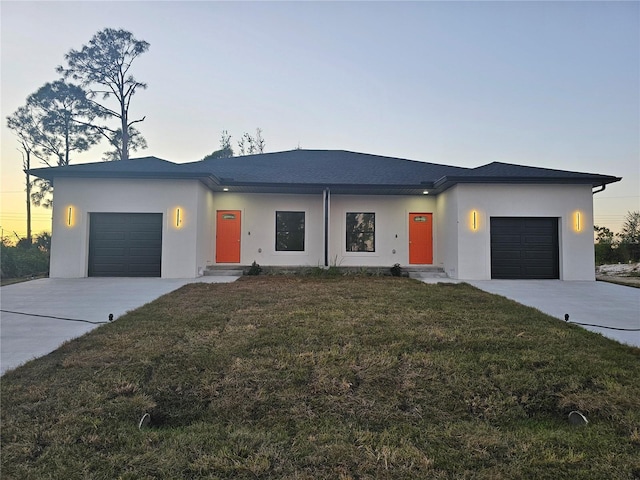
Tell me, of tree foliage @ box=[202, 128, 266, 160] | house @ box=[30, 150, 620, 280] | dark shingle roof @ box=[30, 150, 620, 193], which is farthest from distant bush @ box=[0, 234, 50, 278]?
tree foliage @ box=[202, 128, 266, 160]

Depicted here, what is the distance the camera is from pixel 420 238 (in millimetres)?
12805

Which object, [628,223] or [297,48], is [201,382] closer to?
[297,48]

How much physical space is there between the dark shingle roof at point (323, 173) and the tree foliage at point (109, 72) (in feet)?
37.8

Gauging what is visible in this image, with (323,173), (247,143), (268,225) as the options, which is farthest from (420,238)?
(247,143)

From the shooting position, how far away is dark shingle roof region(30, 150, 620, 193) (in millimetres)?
10242

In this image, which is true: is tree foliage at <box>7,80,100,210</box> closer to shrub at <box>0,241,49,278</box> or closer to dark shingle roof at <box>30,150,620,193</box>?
shrub at <box>0,241,49,278</box>

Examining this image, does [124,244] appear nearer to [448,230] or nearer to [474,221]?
[448,230]

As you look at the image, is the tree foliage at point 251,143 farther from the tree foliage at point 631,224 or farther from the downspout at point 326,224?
the tree foliage at point 631,224

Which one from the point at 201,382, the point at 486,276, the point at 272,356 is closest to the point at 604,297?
the point at 486,276

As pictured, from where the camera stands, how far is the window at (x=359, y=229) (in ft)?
42.5

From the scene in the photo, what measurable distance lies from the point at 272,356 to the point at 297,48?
41.0 feet

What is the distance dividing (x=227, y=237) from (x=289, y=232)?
7.51ft

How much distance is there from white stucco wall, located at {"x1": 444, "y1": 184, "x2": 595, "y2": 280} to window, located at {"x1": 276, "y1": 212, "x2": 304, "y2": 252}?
5520 mm

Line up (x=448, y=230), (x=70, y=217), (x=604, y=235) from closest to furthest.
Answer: (x=70, y=217) < (x=448, y=230) < (x=604, y=235)
